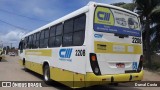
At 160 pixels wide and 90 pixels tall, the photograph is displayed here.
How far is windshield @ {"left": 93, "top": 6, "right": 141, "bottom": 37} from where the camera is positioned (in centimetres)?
898

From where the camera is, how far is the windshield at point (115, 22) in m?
8.98

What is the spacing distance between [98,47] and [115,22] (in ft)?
4.09

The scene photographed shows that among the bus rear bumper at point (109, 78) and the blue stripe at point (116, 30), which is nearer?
the bus rear bumper at point (109, 78)

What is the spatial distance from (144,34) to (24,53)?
11993 millimetres

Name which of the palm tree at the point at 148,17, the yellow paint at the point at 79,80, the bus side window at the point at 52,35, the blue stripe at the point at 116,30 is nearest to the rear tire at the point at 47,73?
the bus side window at the point at 52,35

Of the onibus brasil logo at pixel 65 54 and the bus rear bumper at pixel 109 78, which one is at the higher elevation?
the onibus brasil logo at pixel 65 54

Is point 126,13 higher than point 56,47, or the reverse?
point 126,13

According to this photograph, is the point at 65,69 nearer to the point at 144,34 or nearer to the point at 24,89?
the point at 24,89

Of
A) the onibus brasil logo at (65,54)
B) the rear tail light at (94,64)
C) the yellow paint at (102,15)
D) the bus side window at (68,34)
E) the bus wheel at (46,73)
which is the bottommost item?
the bus wheel at (46,73)

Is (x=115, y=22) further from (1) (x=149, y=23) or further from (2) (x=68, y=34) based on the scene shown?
(1) (x=149, y=23)

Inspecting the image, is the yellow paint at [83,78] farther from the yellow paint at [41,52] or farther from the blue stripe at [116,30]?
the blue stripe at [116,30]

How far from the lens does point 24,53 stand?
19188 millimetres

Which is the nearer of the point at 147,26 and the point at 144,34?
the point at 147,26

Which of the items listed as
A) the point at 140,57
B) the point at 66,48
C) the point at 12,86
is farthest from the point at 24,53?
the point at 140,57
